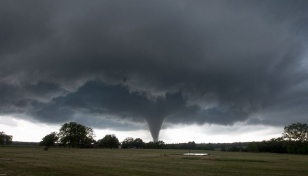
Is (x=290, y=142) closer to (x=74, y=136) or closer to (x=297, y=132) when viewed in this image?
(x=297, y=132)

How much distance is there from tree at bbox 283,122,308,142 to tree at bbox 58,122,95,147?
11559 centimetres

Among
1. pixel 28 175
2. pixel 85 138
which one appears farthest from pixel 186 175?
pixel 85 138

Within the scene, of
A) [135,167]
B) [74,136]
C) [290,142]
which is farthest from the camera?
[74,136]

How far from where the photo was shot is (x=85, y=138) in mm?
190875

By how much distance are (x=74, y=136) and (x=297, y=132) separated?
127 m

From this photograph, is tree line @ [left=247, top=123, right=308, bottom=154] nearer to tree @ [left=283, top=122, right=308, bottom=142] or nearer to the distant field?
tree @ [left=283, top=122, right=308, bottom=142]

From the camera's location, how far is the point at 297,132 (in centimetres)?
15262

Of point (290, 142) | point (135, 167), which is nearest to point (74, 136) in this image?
point (290, 142)

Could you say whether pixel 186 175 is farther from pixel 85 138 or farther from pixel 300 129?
pixel 85 138

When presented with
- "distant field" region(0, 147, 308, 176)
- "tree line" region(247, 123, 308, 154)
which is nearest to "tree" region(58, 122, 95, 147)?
"tree line" region(247, 123, 308, 154)

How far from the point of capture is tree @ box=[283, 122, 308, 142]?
498 ft

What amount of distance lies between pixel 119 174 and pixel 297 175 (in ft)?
62.5

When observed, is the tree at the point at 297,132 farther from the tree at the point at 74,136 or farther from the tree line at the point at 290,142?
the tree at the point at 74,136

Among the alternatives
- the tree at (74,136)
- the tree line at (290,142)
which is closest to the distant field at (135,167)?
the tree line at (290,142)
